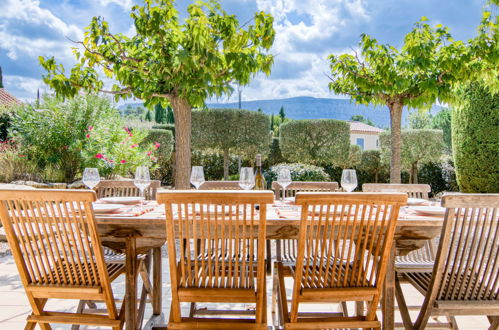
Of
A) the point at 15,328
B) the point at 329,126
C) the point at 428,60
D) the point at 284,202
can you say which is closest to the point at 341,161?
the point at 329,126

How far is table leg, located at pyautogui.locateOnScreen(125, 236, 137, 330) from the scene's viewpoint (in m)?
1.84

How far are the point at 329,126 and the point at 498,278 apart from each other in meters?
9.74

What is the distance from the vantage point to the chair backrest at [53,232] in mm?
1515


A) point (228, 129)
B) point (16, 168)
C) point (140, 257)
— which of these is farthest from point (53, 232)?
point (228, 129)

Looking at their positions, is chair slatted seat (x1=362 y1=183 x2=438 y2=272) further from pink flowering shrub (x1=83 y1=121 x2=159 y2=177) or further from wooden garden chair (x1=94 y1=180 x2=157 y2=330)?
pink flowering shrub (x1=83 y1=121 x2=159 y2=177)

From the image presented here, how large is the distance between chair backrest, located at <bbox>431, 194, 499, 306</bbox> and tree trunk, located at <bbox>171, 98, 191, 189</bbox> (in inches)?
123

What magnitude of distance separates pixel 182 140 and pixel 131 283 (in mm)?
2690

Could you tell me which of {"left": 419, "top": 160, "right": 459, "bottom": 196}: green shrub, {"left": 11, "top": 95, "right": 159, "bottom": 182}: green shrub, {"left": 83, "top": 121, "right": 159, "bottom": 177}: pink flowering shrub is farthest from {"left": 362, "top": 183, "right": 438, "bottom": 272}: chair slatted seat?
{"left": 419, "top": 160, "right": 459, "bottom": 196}: green shrub

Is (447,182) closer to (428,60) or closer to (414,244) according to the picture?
(428,60)

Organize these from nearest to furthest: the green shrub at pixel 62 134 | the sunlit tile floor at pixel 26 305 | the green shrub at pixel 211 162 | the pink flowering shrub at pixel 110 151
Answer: the sunlit tile floor at pixel 26 305 < the pink flowering shrub at pixel 110 151 < the green shrub at pixel 62 134 < the green shrub at pixel 211 162

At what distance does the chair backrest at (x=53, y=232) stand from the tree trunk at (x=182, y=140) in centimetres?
254

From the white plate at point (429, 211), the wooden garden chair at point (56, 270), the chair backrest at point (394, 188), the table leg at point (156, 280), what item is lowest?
the table leg at point (156, 280)

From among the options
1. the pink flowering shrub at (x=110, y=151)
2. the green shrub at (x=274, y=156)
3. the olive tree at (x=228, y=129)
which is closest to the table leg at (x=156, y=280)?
the pink flowering shrub at (x=110, y=151)

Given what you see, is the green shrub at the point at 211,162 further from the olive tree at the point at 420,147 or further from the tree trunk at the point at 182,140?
the tree trunk at the point at 182,140
